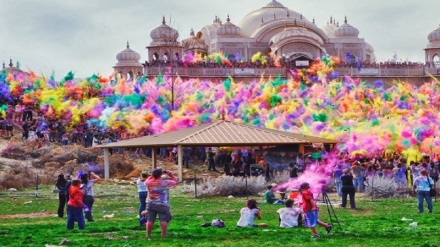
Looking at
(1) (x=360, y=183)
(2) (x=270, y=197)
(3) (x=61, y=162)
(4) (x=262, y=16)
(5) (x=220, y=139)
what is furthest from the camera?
(4) (x=262, y=16)

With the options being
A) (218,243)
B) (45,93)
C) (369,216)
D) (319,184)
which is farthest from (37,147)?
(218,243)

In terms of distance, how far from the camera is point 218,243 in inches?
642

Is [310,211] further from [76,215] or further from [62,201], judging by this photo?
[62,201]

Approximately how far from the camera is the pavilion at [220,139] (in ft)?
114

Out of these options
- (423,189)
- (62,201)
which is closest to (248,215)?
(423,189)

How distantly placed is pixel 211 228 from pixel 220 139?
1615 centimetres

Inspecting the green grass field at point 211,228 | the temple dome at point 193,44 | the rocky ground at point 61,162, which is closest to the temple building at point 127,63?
the temple dome at point 193,44

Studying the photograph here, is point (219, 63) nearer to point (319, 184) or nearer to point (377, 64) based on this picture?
point (377, 64)

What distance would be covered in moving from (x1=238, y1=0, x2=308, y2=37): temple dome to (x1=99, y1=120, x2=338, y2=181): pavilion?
41512 mm

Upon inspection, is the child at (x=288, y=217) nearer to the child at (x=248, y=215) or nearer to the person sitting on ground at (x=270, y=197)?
the child at (x=248, y=215)

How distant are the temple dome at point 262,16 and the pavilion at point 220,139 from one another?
41.5 metres

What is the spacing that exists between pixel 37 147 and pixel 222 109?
10.9 metres

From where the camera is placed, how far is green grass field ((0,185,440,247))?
16500 mm

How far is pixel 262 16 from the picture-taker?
263 ft
